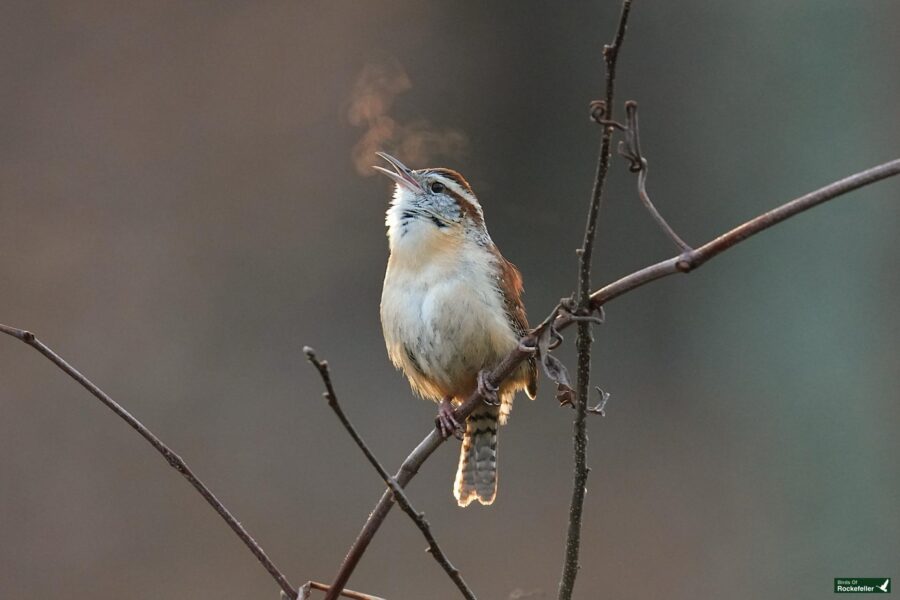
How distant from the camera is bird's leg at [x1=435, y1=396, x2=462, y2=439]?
219cm

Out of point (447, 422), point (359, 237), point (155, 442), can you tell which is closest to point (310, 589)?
point (155, 442)

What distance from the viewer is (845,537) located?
5039 mm

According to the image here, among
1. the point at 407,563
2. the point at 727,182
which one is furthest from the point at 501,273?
the point at 727,182

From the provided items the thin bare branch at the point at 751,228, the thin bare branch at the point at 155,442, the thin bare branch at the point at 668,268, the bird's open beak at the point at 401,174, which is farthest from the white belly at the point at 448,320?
the thin bare branch at the point at 751,228

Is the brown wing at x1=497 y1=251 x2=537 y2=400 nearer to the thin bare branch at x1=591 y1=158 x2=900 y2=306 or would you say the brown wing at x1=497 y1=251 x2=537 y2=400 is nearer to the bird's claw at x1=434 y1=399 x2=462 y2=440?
the bird's claw at x1=434 y1=399 x2=462 y2=440

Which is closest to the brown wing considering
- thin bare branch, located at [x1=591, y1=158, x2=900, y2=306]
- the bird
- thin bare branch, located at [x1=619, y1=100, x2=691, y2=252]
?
the bird

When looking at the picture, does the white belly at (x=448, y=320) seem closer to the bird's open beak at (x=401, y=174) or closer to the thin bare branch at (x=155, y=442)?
the bird's open beak at (x=401, y=174)

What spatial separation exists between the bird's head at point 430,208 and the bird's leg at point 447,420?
0.43 meters

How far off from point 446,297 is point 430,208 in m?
0.33

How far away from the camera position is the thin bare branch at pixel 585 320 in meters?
1.33

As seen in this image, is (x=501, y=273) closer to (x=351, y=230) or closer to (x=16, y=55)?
(x=351, y=230)

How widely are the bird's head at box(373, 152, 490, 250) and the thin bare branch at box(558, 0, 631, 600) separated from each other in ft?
4.72

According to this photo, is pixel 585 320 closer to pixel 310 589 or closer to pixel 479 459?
pixel 310 589

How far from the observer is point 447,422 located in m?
2.44
